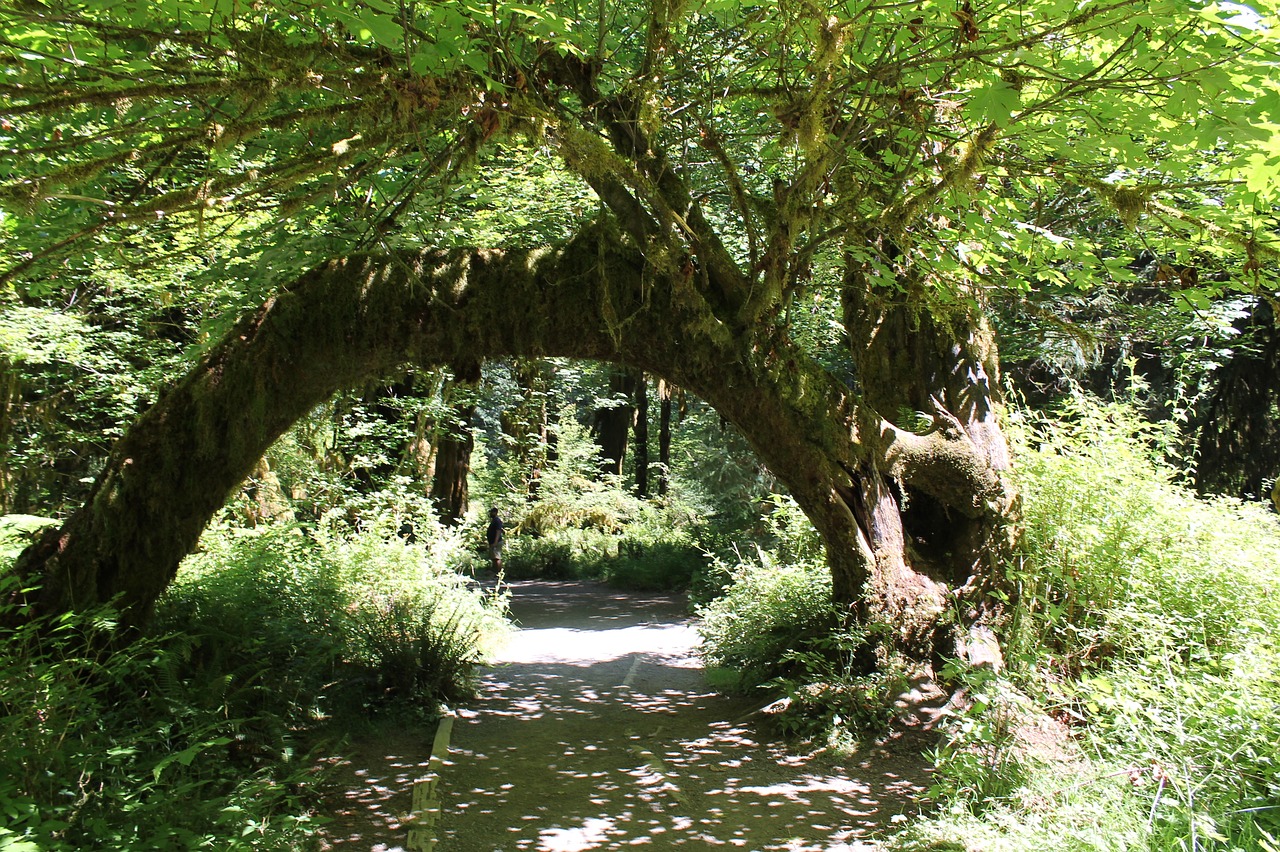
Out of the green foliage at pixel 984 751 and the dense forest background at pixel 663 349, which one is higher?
the dense forest background at pixel 663 349

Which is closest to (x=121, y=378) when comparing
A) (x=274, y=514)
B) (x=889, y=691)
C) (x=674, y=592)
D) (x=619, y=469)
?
(x=274, y=514)

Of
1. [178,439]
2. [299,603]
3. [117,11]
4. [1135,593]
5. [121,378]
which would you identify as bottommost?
[299,603]

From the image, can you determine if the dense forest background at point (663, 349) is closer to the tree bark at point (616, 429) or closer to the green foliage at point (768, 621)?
the green foliage at point (768, 621)

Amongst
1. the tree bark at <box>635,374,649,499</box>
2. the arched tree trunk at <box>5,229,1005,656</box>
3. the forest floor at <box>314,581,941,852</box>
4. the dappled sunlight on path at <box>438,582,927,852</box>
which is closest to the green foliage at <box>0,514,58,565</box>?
the arched tree trunk at <box>5,229,1005,656</box>

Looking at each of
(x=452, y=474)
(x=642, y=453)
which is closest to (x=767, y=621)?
(x=452, y=474)

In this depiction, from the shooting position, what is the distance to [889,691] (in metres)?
6.70

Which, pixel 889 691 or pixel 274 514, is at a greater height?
pixel 274 514

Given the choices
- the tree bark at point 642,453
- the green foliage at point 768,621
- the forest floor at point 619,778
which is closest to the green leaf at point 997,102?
the forest floor at point 619,778

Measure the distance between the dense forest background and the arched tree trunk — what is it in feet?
0.11

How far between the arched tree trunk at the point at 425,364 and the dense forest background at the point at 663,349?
3 cm

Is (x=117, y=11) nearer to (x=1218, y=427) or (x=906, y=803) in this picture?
(x=906, y=803)

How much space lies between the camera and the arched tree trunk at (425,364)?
6086mm

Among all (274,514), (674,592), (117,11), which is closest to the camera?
(117,11)

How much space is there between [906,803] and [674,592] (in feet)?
42.5
